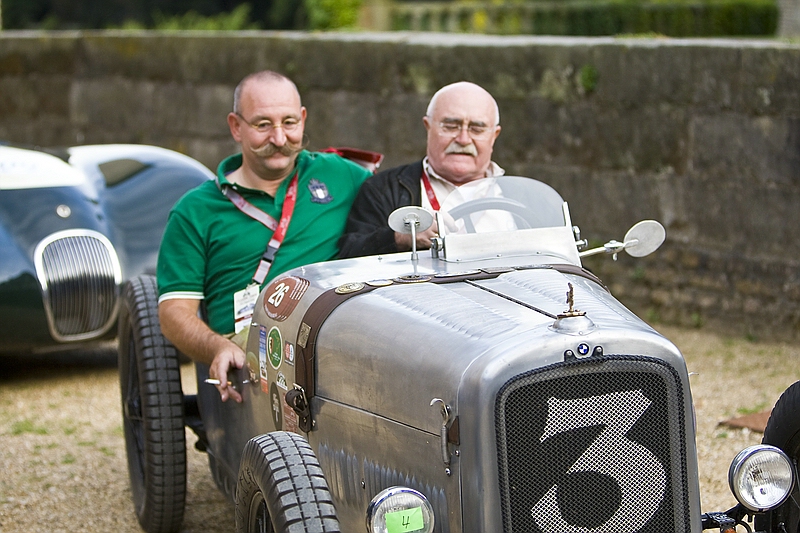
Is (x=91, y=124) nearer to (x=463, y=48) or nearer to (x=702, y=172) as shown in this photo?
(x=463, y=48)

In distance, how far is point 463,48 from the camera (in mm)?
9023

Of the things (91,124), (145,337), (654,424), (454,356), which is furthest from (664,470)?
(91,124)

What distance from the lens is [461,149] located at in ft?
14.5

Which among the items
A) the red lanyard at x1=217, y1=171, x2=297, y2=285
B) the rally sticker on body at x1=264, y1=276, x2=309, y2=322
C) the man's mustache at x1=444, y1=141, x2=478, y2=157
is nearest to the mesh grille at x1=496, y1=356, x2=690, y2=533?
the rally sticker on body at x1=264, y1=276, x2=309, y2=322

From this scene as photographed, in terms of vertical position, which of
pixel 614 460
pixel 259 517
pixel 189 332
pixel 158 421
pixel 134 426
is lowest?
pixel 134 426

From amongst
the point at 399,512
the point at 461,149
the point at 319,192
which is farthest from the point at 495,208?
the point at 399,512

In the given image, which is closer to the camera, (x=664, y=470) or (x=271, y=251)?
(x=664, y=470)

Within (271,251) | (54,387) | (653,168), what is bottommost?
(54,387)

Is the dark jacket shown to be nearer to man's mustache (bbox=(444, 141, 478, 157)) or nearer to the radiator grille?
man's mustache (bbox=(444, 141, 478, 157))

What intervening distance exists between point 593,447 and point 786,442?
0.94m

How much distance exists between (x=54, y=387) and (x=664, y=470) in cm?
525

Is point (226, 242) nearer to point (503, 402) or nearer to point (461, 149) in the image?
point (461, 149)

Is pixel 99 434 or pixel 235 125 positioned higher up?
pixel 235 125

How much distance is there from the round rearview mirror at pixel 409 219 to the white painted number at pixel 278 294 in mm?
488
